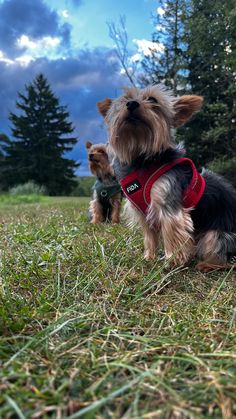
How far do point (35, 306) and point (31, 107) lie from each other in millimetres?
50171

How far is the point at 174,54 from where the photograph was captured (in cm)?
2330

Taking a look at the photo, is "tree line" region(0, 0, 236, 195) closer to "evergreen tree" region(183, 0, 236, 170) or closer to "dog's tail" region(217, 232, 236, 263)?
"evergreen tree" region(183, 0, 236, 170)

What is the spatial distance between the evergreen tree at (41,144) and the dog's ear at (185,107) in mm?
39524

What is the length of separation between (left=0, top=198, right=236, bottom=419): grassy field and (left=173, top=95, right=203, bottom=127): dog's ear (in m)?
1.59

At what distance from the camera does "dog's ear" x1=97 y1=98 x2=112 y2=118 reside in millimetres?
4095

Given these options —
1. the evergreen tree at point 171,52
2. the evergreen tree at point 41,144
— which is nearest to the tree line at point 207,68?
the evergreen tree at point 171,52

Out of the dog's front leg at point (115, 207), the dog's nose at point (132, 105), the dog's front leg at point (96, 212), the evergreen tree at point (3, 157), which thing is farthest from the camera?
the evergreen tree at point (3, 157)

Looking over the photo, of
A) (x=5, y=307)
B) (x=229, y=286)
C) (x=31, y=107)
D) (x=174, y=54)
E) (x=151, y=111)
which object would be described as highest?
(x=31, y=107)

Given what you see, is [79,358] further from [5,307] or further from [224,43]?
[224,43]

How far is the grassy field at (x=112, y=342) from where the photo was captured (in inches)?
52.0

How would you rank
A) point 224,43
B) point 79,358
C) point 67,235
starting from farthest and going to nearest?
point 224,43 < point 67,235 < point 79,358

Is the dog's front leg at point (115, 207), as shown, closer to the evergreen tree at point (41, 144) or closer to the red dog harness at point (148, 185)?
the red dog harness at point (148, 185)

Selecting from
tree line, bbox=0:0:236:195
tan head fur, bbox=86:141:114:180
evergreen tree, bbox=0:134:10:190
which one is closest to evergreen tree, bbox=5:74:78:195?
evergreen tree, bbox=0:134:10:190

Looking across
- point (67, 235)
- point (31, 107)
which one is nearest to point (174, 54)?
point (67, 235)
